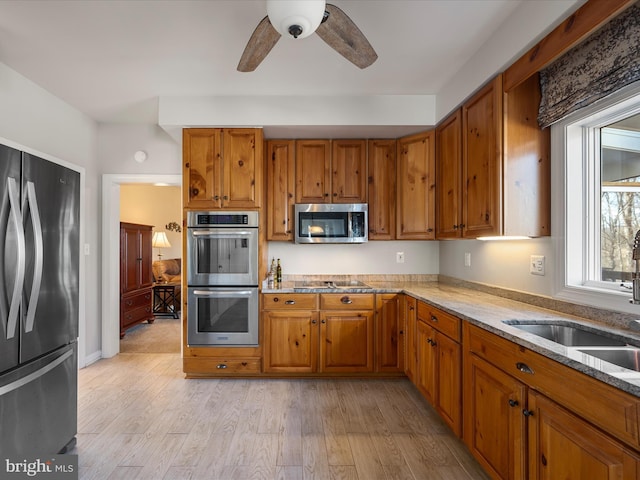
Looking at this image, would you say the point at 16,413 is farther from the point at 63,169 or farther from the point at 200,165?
the point at 200,165

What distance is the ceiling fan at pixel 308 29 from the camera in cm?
134

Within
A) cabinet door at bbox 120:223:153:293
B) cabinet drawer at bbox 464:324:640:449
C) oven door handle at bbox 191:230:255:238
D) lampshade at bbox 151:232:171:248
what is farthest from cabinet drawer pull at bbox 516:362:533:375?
lampshade at bbox 151:232:171:248

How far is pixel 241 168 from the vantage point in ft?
9.98

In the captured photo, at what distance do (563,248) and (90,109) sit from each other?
405 cm

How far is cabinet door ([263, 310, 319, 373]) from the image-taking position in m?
3.03

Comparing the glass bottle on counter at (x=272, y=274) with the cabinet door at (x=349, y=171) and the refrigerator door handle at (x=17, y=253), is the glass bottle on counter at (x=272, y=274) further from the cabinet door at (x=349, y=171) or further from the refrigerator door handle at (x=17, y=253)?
the refrigerator door handle at (x=17, y=253)

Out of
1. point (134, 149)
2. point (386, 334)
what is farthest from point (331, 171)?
point (134, 149)

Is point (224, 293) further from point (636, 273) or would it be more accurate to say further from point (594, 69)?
point (594, 69)

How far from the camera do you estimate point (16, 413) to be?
1.58 meters

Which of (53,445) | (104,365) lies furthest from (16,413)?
(104,365)

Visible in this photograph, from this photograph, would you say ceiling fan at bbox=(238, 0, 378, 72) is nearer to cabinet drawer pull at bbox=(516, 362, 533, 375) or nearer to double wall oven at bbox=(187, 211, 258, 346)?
double wall oven at bbox=(187, 211, 258, 346)

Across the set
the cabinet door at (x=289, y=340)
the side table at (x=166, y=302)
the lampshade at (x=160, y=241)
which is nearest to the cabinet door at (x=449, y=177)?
the cabinet door at (x=289, y=340)

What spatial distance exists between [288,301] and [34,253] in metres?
1.83

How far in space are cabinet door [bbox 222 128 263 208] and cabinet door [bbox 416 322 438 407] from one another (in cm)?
174
